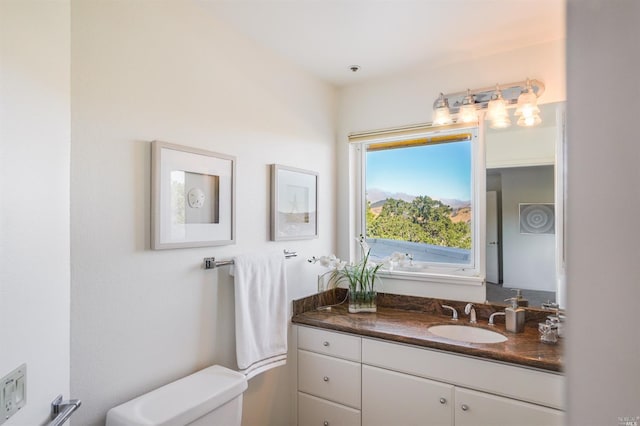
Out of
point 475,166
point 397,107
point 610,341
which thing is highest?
point 397,107

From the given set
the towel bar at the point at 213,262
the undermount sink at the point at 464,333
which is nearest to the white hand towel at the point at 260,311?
the towel bar at the point at 213,262

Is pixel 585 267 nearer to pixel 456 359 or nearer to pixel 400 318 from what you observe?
pixel 456 359

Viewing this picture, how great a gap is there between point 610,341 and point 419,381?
5.58 feet

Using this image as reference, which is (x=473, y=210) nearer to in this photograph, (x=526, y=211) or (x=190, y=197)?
(x=526, y=211)

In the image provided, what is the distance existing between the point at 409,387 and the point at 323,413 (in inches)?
22.6

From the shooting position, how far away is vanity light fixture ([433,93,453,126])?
2.18 metres

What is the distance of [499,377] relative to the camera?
5.13 ft

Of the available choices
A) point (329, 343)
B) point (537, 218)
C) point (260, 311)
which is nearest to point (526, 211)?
point (537, 218)

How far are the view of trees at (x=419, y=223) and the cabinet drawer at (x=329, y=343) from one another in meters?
0.85

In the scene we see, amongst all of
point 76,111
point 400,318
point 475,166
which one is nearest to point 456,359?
point 400,318

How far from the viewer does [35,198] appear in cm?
93

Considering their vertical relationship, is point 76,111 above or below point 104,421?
above

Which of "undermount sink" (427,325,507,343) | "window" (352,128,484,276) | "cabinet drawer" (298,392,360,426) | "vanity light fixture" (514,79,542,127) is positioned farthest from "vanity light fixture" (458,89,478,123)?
"cabinet drawer" (298,392,360,426)

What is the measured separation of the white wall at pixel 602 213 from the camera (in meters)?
0.22
